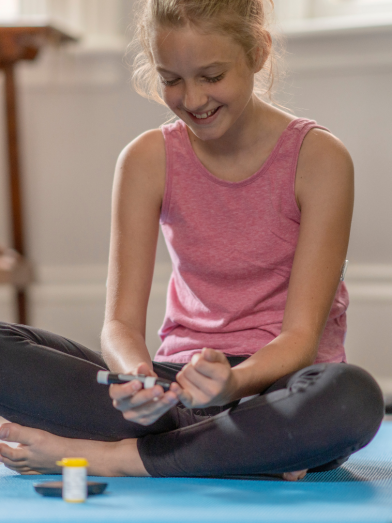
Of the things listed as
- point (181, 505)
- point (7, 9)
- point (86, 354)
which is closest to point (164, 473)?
point (181, 505)

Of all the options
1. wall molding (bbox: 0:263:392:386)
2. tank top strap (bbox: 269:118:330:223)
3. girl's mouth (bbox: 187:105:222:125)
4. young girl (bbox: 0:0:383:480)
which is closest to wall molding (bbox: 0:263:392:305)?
wall molding (bbox: 0:263:392:386)

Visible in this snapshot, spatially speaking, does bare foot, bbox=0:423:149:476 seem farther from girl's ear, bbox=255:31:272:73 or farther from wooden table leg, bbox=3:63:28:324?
wooden table leg, bbox=3:63:28:324

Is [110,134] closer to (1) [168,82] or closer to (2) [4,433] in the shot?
(1) [168,82]

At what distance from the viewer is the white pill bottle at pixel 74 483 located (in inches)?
31.9

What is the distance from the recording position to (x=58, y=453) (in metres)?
1.00

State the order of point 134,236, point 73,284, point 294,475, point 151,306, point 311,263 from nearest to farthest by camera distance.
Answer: point 294,475
point 311,263
point 134,236
point 151,306
point 73,284

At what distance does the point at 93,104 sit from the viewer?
7.30ft

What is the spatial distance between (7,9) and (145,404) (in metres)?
1.88

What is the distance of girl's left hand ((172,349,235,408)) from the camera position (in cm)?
83

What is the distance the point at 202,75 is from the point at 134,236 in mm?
296

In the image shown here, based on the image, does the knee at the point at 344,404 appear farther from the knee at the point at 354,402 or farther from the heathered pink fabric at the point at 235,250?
the heathered pink fabric at the point at 235,250

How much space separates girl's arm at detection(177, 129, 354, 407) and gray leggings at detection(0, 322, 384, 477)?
0.12 feet

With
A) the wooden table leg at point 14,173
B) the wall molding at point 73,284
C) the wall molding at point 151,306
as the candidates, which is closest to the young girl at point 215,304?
the wall molding at point 151,306

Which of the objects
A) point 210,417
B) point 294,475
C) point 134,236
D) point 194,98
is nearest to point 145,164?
point 134,236
